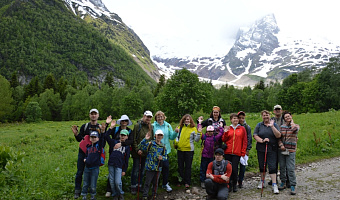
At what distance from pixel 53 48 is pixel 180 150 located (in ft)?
590

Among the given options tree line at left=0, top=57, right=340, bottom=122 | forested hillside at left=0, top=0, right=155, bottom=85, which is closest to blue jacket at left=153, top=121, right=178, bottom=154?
tree line at left=0, top=57, right=340, bottom=122

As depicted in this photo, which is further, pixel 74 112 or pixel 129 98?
pixel 74 112

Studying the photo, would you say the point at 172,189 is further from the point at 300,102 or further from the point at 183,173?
the point at 300,102

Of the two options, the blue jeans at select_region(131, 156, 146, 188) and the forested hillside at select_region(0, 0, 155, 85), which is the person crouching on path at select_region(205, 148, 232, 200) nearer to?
the blue jeans at select_region(131, 156, 146, 188)

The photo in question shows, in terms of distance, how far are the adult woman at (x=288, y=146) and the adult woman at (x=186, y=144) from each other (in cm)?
288

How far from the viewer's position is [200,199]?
720 centimetres

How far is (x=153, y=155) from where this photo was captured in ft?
23.3

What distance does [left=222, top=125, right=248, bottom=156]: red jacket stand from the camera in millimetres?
7426

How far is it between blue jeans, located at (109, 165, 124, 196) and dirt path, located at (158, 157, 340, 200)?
1.54 metres

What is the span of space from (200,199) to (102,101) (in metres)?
68.0

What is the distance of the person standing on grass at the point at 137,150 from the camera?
7328 millimetres

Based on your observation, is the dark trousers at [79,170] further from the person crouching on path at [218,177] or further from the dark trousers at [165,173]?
the person crouching on path at [218,177]

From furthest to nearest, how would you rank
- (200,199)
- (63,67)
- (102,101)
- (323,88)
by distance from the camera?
(63,67)
(102,101)
(323,88)
(200,199)

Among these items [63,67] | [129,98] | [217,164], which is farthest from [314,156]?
[63,67]
